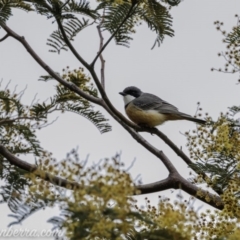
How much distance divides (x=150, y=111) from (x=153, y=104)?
0.31 meters

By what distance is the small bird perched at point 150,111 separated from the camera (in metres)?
7.20

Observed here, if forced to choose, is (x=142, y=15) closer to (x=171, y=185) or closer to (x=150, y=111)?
(x=171, y=185)

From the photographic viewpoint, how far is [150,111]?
→ 7.31 metres

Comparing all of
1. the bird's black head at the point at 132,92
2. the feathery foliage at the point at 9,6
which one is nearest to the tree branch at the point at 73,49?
the feathery foliage at the point at 9,6

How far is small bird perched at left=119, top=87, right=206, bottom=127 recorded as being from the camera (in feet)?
23.6

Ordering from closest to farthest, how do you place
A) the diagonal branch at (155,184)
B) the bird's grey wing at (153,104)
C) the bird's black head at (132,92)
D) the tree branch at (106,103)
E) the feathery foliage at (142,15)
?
1. the diagonal branch at (155,184)
2. the feathery foliage at (142,15)
3. the tree branch at (106,103)
4. the bird's grey wing at (153,104)
5. the bird's black head at (132,92)

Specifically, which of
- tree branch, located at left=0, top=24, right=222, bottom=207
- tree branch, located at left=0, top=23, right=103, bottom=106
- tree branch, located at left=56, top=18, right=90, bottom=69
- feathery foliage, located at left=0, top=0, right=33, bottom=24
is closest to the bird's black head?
tree branch, located at left=0, top=24, right=222, bottom=207

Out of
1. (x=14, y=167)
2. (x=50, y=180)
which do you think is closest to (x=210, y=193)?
(x=14, y=167)

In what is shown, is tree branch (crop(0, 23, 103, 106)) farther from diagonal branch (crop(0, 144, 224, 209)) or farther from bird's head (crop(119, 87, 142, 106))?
bird's head (crop(119, 87, 142, 106))

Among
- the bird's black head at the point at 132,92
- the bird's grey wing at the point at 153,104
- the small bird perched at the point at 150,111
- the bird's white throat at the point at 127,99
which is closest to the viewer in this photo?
the small bird perched at the point at 150,111

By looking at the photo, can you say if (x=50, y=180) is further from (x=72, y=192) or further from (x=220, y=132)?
(x=220, y=132)

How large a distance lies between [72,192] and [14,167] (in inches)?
69.6

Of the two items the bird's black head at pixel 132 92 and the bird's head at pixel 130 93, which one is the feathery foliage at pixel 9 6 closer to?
the bird's head at pixel 130 93

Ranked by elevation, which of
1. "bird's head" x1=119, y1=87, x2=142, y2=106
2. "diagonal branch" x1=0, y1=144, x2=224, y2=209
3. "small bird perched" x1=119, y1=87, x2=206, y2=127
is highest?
"bird's head" x1=119, y1=87, x2=142, y2=106
